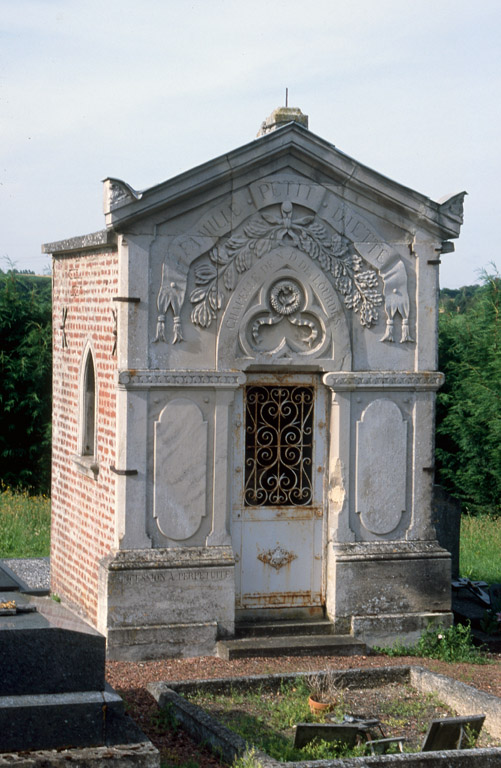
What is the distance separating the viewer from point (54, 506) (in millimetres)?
12344

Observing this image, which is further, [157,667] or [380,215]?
[380,215]

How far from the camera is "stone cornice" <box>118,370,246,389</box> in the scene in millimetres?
9586

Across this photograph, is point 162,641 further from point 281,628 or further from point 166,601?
point 281,628

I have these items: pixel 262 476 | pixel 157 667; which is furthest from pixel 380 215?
pixel 157 667

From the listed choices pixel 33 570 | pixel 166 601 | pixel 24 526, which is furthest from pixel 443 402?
pixel 166 601

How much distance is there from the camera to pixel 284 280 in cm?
1011

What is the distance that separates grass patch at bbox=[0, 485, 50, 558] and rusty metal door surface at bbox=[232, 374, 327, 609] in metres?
6.34

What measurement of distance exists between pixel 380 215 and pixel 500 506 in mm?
11123

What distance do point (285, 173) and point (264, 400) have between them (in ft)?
7.14

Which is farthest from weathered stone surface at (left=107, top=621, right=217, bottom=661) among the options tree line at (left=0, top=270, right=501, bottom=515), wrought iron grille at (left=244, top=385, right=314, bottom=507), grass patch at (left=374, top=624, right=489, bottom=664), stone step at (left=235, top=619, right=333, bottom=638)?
tree line at (left=0, top=270, right=501, bottom=515)

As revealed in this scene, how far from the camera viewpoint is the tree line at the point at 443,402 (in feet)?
66.7

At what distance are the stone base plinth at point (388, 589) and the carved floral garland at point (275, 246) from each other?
7.43ft

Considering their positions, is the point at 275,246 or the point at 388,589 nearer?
the point at 275,246

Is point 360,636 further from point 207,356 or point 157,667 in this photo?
point 207,356
